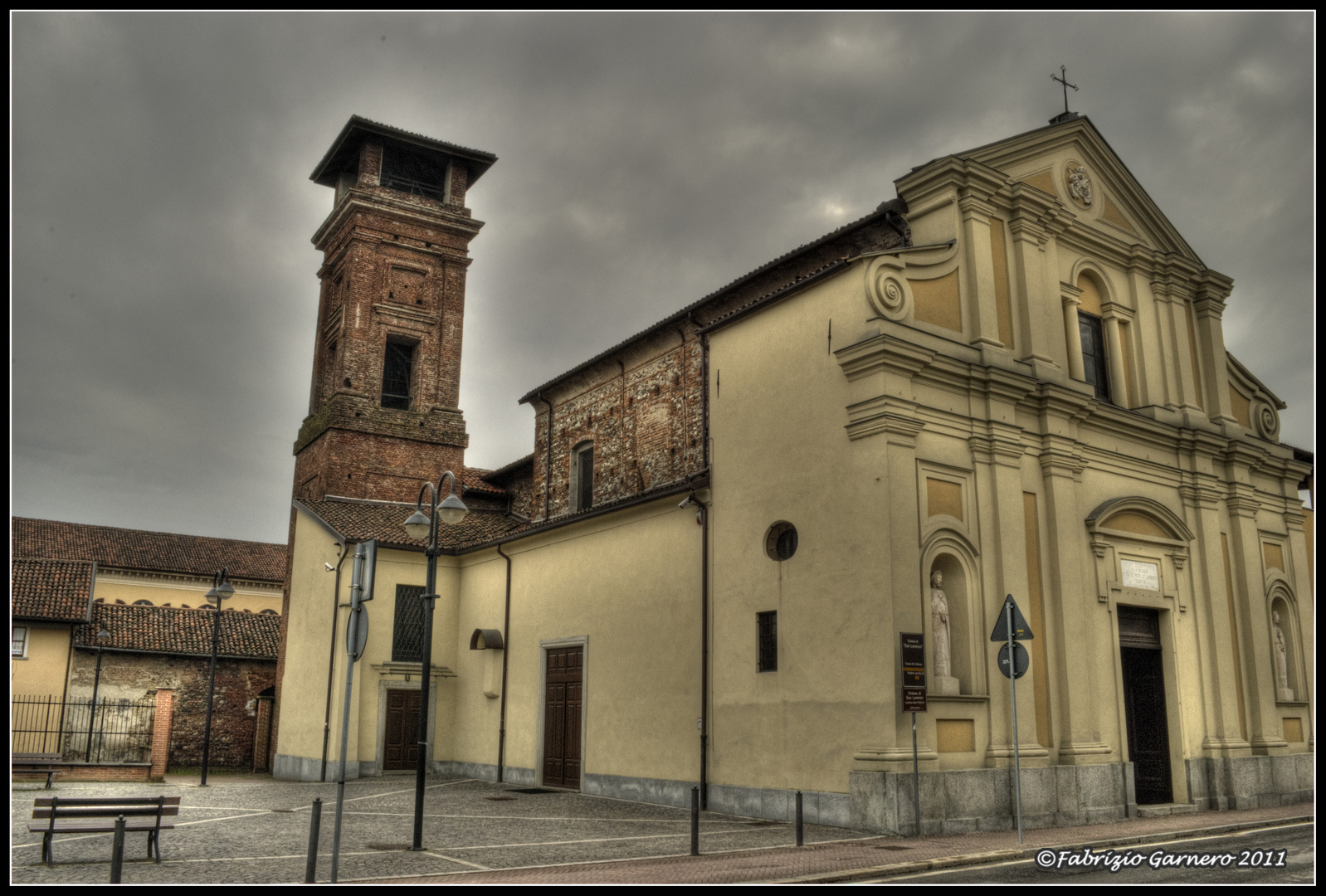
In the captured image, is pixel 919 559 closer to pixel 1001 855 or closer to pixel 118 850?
pixel 1001 855

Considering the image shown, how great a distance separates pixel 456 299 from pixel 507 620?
40.3 ft

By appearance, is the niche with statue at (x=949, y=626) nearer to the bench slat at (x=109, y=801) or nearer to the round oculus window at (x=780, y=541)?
the round oculus window at (x=780, y=541)

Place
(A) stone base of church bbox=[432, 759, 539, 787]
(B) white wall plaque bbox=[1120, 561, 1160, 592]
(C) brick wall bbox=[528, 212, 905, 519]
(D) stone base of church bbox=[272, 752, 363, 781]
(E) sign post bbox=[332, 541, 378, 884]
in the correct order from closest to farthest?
1. (E) sign post bbox=[332, 541, 378, 884]
2. (B) white wall plaque bbox=[1120, 561, 1160, 592]
3. (C) brick wall bbox=[528, 212, 905, 519]
4. (A) stone base of church bbox=[432, 759, 539, 787]
5. (D) stone base of church bbox=[272, 752, 363, 781]

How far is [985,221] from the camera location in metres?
15.8

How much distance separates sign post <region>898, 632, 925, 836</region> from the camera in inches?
482

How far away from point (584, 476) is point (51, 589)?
1590 cm

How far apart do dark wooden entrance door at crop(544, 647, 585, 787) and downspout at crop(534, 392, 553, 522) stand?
6470 mm

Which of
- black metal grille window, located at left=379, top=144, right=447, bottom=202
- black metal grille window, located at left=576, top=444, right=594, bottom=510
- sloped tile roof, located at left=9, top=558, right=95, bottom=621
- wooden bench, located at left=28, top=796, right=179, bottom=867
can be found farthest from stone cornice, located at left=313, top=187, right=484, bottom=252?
wooden bench, located at left=28, top=796, right=179, bottom=867

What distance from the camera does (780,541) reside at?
15.0m

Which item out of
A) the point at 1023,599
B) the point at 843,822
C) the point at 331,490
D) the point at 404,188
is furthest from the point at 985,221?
the point at 404,188

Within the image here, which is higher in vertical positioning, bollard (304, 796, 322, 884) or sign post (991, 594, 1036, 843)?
sign post (991, 594, 1036, 843)

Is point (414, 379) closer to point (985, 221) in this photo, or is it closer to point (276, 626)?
point (276, 626)

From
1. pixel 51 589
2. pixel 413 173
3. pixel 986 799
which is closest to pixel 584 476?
pixel 413 173

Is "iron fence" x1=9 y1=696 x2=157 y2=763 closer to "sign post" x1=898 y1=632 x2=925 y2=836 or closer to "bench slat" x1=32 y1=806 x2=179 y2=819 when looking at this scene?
"bench slat" x1=32 y1=806 x2=179 y2=819
